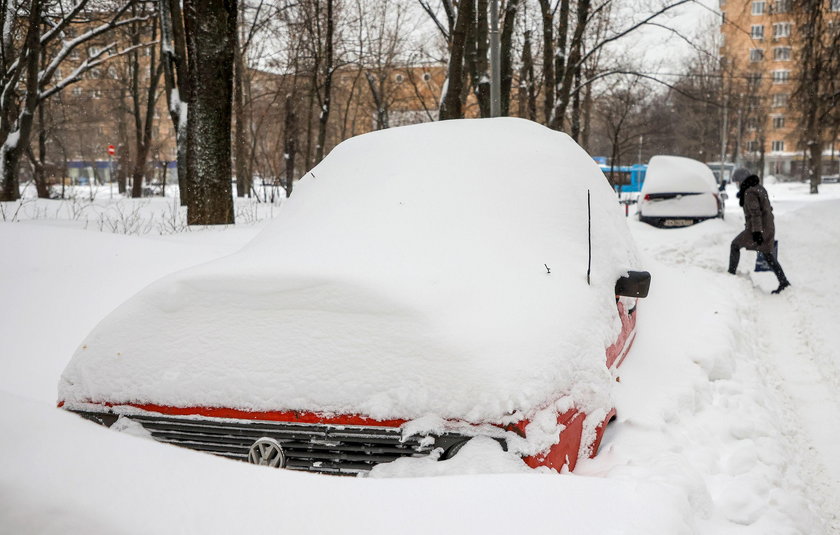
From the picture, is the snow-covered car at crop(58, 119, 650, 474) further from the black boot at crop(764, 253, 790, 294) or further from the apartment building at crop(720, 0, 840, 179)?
the apartment building at crop(720, 0, 840, 179)

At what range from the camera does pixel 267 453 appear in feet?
7.28

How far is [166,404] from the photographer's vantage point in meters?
2.38

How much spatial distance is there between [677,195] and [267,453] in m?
14.1

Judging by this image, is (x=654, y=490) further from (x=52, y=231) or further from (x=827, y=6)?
(x=827, y=6)

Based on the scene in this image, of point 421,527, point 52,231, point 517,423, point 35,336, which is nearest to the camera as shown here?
point 421,527

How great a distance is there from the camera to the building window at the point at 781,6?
1578 cm

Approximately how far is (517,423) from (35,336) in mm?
4414

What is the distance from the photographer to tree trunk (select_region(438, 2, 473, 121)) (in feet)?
41.1

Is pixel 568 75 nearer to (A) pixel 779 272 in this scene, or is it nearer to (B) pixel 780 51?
(A) pixel 779 272

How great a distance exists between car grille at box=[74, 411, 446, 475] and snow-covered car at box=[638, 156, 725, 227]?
44.4 ft

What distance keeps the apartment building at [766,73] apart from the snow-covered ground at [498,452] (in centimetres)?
1087

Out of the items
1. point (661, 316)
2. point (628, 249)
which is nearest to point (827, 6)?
point (661, 316)

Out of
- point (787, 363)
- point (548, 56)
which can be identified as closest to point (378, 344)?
point (787, 363)

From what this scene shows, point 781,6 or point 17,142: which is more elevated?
point 781,6
